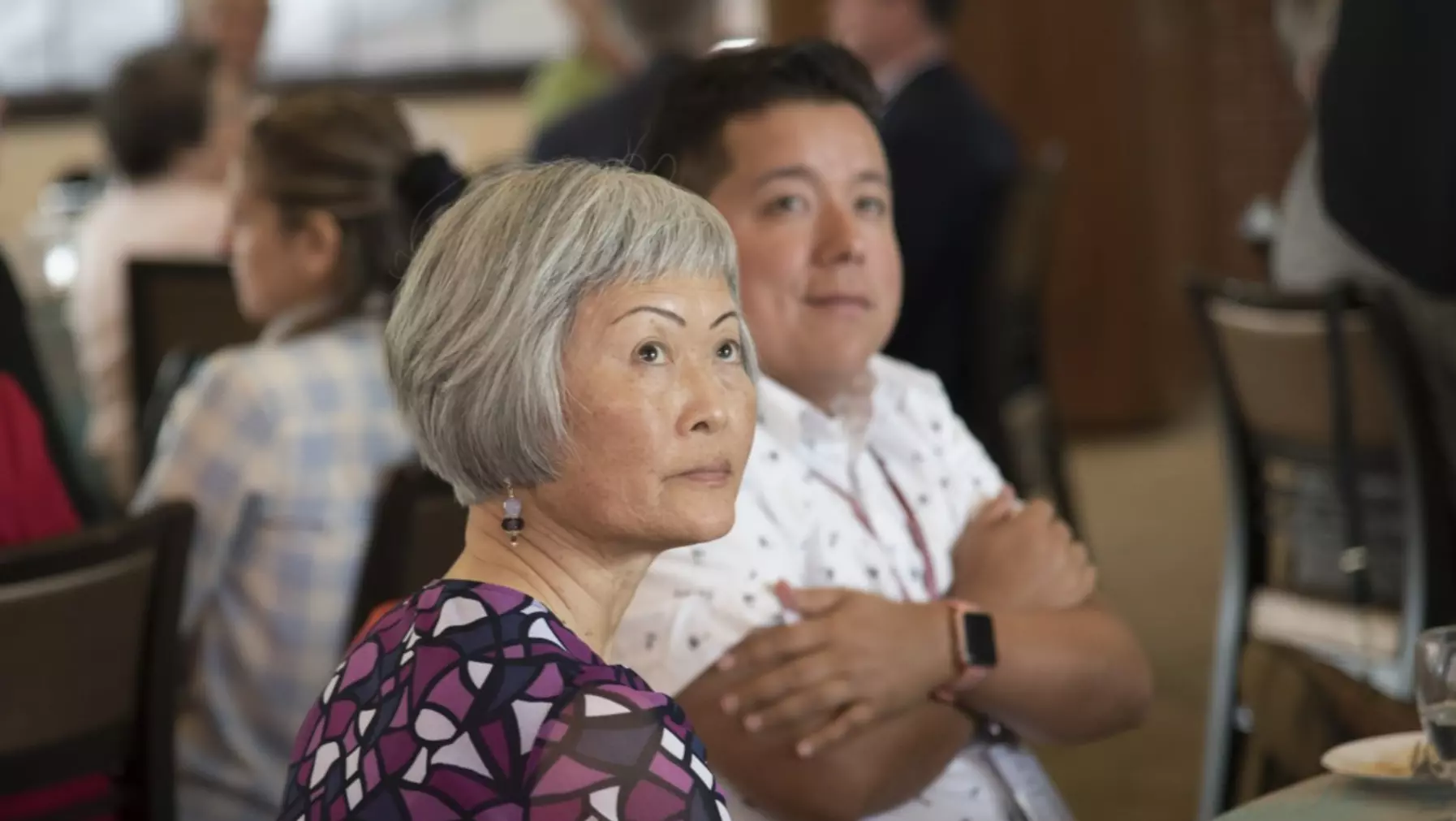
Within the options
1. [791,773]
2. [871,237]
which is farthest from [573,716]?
[871,237]

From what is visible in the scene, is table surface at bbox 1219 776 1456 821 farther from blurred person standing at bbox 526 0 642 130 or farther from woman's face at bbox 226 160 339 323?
blurred person standing at bbox 526 0 642 130

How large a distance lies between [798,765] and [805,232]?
0.51 metres

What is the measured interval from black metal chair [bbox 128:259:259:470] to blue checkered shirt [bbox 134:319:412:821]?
1.10 metres

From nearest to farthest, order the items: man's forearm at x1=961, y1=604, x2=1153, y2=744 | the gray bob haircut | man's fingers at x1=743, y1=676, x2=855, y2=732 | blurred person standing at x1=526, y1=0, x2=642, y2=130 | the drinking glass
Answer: the gray bob haircut < the drinking glass < man's fingers at x1=743, y1=676, x2=855, y2=732 < man's forearm at x1=961, y1=604, x2=1153, y2=744 < blurred person standing at x1=526, y1=0, x2=642, y2=130

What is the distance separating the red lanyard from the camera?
1.82 meters

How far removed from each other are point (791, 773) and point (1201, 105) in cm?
628

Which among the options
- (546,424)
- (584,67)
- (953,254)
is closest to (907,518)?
(546,424)

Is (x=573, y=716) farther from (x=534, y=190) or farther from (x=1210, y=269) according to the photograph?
(x=1210, y=269)

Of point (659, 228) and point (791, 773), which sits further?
point (791, 773)

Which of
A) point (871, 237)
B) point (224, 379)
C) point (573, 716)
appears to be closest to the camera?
point (573, 716)

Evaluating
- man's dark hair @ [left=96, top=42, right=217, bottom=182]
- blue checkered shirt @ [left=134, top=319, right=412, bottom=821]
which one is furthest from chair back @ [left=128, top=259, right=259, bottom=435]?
blue checkered shirt @ [left=134, top=319, right=412, bottom=821]

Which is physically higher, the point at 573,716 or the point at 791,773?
the point at 573,716

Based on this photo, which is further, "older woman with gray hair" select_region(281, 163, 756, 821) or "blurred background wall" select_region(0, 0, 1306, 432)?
"blurred background wall" select_region(0, 0, 1306, 432)

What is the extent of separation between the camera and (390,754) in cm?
114
